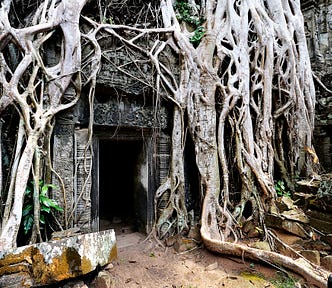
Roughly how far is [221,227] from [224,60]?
8.39 feet

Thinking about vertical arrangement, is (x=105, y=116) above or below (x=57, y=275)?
above

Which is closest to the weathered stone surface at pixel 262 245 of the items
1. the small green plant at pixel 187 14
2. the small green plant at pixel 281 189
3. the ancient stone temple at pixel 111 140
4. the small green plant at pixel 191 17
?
the small green plant at pixel 281 189

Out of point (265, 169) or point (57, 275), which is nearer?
point (57, 275)

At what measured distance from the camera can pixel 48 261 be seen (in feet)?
5.65

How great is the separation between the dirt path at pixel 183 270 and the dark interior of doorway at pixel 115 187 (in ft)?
4.18

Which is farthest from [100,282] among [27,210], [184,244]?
[184,244]

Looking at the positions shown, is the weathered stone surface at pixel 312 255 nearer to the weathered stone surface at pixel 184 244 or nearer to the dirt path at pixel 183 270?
the dirt path at pixel 183 270

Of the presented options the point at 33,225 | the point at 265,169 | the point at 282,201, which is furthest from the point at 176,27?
the point at 33,225

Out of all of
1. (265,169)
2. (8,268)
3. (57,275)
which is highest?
(265,169)

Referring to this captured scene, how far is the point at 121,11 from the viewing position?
3666 mm

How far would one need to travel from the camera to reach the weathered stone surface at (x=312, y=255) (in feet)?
8.07

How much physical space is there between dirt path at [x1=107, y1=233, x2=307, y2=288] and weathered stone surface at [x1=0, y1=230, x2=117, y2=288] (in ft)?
2.24

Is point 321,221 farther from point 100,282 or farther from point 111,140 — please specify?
point 111,140

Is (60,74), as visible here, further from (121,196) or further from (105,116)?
(121,196)
